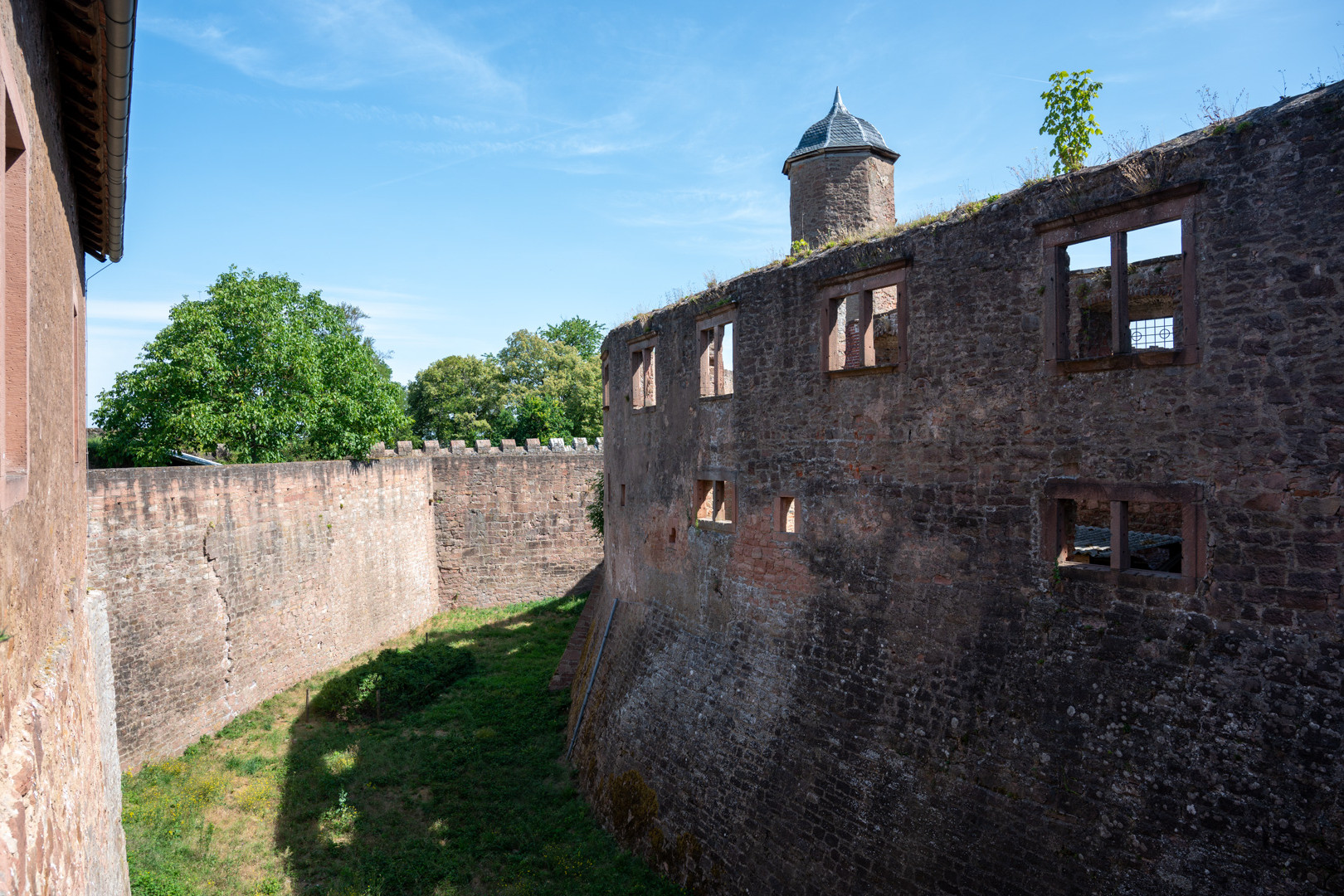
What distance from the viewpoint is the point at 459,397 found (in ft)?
135

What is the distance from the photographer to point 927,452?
7852 millimetres

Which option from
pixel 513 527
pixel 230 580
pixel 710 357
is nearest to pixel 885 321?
pixel 710 357

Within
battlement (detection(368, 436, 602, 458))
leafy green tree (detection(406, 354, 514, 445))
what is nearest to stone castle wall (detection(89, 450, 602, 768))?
battlement (detection(368, 436, 602, 458))

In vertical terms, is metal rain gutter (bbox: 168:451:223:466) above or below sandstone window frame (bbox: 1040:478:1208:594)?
above

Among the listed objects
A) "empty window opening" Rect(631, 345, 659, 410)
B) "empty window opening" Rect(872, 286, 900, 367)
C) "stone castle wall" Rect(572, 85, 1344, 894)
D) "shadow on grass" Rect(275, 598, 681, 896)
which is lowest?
"shadow on grass" Rect(275, 598, 681, 896)

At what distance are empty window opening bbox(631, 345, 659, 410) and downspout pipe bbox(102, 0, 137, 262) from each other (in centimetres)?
749

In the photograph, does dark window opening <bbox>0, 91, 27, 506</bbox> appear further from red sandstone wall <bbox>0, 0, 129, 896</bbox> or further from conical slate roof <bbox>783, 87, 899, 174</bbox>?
conical slate roof <bbox>783, 87, 899, 174</bbox>

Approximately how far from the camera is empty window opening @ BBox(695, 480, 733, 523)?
10961 mm

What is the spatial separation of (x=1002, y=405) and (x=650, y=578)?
6668 millimetres

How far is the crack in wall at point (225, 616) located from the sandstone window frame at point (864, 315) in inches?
443

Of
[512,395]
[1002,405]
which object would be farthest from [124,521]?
[512,395]

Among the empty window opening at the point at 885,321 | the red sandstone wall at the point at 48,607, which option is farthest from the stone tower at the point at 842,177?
the red sandstone wall at the point at 48,607

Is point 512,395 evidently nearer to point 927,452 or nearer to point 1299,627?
point 927,452

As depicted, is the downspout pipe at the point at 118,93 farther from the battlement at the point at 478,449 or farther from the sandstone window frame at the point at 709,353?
the battlement at the point at 478,449
